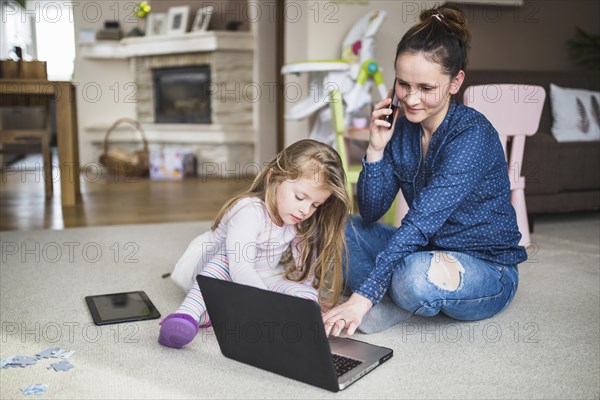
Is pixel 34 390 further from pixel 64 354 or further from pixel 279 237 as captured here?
pixel 279 237

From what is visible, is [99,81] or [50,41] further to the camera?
[50,41]

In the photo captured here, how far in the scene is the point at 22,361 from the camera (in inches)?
58.2

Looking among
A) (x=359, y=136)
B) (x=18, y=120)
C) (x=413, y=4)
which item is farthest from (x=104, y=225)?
(x=18, y=120)

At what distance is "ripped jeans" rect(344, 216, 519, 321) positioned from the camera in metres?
1.63

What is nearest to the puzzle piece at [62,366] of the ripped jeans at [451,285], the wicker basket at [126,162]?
the ripped jeans at [451,285]

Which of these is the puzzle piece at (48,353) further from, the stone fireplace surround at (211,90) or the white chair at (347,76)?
the stone fireplace surround at (211,90)

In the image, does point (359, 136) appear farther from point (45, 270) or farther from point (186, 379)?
point (186, 379)

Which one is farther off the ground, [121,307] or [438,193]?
[438,193]

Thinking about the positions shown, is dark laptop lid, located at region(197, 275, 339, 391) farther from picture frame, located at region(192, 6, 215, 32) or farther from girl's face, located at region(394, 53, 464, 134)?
picture frame, located at region(192, 6, 215, 32)

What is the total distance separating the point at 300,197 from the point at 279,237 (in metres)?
0.18

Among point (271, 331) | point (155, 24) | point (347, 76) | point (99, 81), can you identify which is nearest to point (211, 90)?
point (155, 24)

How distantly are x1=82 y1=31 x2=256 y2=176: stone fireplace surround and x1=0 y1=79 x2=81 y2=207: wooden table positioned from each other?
5.09 feet

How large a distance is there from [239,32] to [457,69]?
3.78 m

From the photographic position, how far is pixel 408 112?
167 centimetres
